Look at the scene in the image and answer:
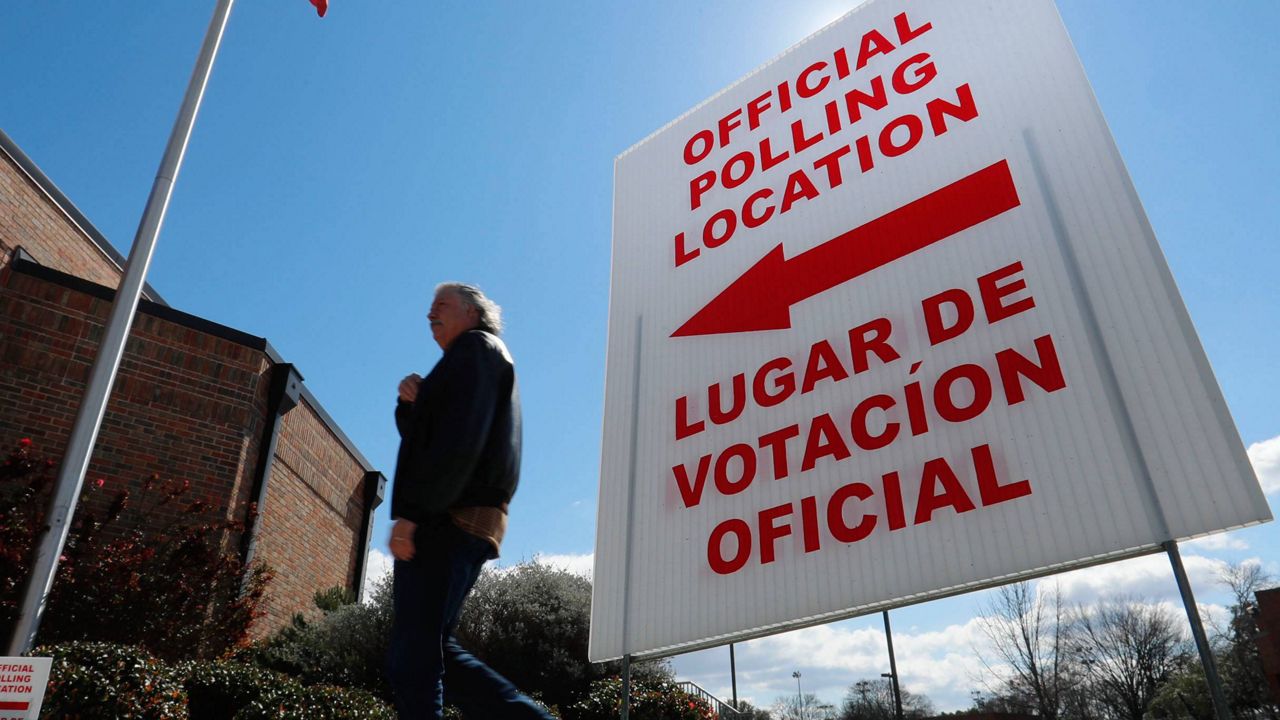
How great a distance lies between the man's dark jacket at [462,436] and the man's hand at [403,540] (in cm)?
3

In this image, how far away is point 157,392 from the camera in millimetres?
8070

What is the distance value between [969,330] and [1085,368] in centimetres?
50

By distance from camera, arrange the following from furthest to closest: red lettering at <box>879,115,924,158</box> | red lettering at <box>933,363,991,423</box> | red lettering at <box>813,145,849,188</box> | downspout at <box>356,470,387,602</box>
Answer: downspout at <box>356,470,387,602</box> < red lettering at <box>813,145,849,188</box> < red lettering at <box>879,115,924,158</box> < red lettering at <box>933,363,991,423</box>

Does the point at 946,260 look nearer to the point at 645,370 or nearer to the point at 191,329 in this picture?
the point at 645,370

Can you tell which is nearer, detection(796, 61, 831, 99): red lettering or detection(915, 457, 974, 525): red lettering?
detection(915, 457, 974, 525): red lettering

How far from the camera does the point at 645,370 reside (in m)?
4.64

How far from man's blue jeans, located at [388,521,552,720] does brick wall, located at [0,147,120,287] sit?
29.5ft

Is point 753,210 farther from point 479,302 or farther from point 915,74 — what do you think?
point 479,302

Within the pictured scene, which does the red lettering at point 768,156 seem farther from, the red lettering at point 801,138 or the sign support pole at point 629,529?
the sign support pole at point 629,529

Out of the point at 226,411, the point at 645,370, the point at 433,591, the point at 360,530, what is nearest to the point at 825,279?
the point at 645,370

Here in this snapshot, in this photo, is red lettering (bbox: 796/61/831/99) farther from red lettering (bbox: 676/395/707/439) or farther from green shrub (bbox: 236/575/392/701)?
green shrub (bbox: 236/575/392/701)

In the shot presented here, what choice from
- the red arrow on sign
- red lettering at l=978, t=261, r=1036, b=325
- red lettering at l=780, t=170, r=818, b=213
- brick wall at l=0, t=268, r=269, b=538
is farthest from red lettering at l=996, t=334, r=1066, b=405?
brick wall at l=0, t=268, r=269, b=538

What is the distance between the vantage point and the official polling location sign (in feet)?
9.58

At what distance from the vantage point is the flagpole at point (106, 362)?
3809mm
